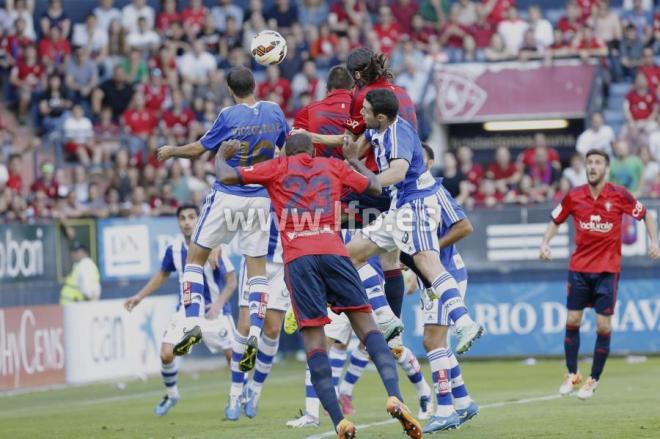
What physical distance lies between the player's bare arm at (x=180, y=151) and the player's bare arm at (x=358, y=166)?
1948mm

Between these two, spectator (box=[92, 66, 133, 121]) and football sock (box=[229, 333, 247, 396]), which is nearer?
football sock (box=[229, 333, 247, 396])

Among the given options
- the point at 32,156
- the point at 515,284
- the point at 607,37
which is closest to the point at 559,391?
the point at 515,284

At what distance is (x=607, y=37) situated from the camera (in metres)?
27.9

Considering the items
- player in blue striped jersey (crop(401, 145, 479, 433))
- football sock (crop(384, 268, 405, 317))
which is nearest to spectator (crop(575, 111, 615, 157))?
football sock (crop(384, 268, 405, 317))

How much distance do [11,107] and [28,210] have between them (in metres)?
4.86

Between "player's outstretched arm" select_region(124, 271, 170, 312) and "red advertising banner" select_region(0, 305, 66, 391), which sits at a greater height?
"player's outstretched arm" select_region(124, 271, 170, 312)

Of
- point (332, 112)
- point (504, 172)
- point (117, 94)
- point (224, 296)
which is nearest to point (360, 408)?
point (224, 296)

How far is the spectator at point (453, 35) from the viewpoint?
95.0 ft

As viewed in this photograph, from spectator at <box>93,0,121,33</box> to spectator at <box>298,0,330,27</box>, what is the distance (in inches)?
150

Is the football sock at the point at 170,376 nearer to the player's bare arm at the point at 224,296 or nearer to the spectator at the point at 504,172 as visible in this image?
the player's bare arm at the point at 224,296

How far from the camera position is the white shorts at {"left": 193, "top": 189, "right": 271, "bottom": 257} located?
45.5 feet

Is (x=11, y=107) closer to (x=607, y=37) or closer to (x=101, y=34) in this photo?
(x=101, y=34)

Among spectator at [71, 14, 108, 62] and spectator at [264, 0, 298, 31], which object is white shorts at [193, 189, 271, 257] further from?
spectator at [264, 0, 298, 31]

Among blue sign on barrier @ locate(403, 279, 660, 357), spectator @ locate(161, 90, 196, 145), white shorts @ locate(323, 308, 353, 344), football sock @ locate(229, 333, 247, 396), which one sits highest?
spectator @ locate(161, 90, 196, 145)
